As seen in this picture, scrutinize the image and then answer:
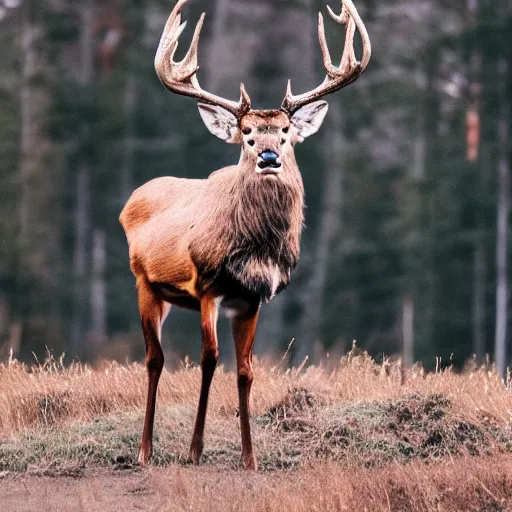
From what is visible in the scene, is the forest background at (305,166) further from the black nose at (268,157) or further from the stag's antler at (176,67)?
the black nose at (268,157)

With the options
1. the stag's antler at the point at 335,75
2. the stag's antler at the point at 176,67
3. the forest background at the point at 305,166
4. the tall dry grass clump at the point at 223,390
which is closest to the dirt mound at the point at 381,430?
the tall dry grass clump at the point at 223,390

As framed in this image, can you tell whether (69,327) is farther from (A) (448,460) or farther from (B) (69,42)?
(A) (448,460)

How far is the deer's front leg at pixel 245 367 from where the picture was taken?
1090 centimetres

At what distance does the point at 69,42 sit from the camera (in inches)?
1766

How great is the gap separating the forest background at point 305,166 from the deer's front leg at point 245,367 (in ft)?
76.9

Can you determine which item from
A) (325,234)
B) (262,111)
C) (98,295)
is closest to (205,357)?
(262,111)

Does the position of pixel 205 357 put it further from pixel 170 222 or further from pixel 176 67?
pixel 176 67

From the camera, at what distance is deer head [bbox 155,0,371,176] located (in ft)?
35.3

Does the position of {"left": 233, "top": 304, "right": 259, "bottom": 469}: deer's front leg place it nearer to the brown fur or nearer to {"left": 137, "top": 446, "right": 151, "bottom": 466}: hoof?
the brown fur

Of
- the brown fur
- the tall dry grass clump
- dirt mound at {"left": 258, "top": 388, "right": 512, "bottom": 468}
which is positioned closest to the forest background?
the tall dry grass clump

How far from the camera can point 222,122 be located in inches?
439

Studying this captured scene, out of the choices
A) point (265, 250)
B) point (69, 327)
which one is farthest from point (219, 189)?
point (69, 327)

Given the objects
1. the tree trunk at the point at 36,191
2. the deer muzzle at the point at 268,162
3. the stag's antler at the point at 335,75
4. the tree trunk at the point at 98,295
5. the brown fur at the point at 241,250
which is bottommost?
the tree trunk at the point at 98,295

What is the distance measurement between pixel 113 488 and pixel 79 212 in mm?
32512
